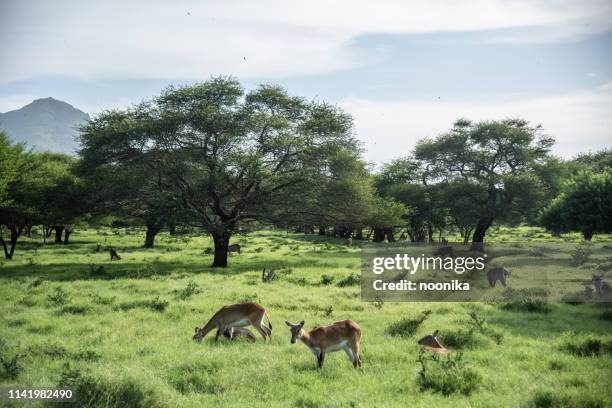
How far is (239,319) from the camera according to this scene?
1234 centimetres

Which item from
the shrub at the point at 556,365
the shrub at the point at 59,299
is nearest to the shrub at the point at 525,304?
the shrub at the point at 556,365

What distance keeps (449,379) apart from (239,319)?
5.84m

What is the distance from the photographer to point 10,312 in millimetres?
15961

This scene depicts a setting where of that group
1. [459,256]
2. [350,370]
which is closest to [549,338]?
[350,370]

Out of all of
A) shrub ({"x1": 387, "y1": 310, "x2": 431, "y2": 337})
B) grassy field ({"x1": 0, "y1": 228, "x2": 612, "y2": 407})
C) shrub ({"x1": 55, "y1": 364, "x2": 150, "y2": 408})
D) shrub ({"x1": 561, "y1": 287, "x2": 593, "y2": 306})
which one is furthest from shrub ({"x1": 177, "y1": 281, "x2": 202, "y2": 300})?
shrub ({"x1": 561, "y1": 287, "x2": 593, "y2": 306})

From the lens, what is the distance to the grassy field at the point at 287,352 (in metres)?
8.36

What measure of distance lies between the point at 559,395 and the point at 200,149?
27.2 metres

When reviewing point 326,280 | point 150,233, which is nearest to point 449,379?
point 326,280

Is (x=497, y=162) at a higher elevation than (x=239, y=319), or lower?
higher

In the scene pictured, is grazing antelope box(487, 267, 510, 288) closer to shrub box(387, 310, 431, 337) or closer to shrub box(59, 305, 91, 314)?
shrub box(387, 310, 431, 337)

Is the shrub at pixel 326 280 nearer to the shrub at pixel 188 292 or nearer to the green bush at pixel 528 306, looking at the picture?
the shrub at pixel 188 292

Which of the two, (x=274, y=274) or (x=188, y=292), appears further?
(x=274, y=274)

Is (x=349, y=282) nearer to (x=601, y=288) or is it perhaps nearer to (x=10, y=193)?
(x=601, y=288)

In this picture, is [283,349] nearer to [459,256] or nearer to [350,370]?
[350,370]
